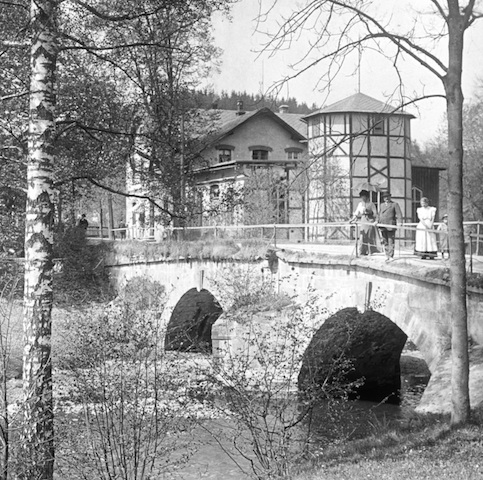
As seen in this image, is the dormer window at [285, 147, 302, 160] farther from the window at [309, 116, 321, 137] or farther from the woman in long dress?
the woman in long dress

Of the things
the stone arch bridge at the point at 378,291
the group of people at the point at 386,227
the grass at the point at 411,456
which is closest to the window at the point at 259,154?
the stone arch bridge at the point at 378,291

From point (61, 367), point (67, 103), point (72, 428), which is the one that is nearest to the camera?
point (72, 428)

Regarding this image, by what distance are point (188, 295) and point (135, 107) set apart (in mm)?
12088

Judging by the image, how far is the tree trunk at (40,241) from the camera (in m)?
6.98

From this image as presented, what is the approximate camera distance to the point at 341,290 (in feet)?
43.5

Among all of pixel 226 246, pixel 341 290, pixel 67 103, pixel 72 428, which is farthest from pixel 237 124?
pixel 72 428

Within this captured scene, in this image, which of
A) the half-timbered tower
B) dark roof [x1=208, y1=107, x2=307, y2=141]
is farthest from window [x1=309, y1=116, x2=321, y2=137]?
dark roof [x1=208, y1=107, x2=307, y2=141]

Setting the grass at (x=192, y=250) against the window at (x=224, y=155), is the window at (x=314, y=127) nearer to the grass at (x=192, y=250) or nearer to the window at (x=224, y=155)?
the window at (x=224, y=155)

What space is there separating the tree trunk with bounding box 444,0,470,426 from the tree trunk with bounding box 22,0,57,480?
3743 mm

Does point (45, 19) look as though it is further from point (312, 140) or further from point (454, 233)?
point (312, 140)

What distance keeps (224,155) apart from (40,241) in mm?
30406

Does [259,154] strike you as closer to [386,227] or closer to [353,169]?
[353,169]

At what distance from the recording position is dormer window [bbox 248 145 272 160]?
122ft

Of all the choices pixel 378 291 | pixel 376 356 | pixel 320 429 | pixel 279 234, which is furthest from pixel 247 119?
pixel 320 429
